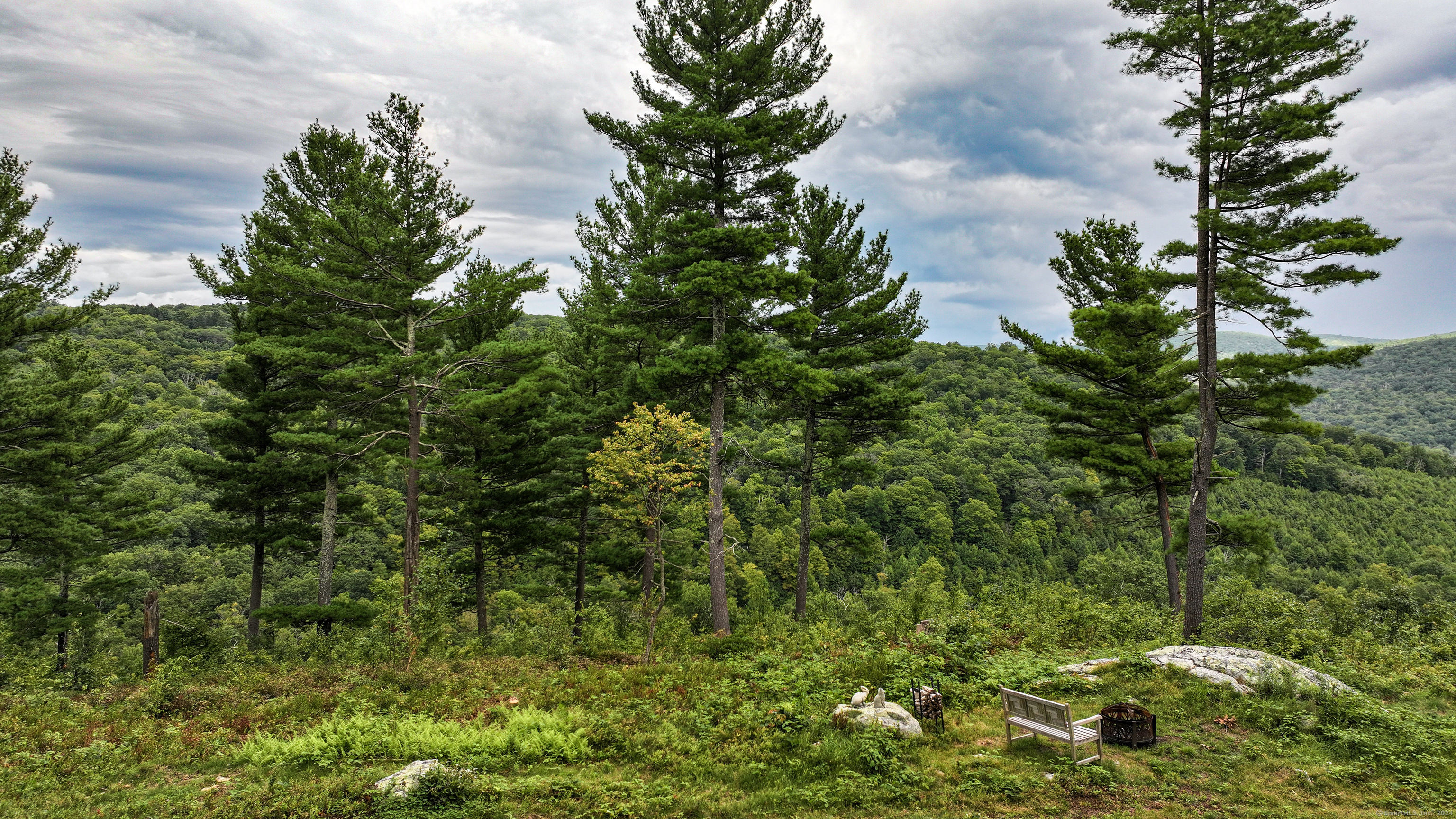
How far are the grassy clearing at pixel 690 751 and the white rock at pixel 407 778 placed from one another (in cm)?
23

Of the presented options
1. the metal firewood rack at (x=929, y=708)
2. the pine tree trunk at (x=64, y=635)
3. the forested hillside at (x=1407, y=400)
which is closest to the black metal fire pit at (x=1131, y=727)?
the metal firewood rack at (x=929, y=708)

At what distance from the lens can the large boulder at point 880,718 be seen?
769 centimetres

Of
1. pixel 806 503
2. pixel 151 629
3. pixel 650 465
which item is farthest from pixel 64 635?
pixel 806 503

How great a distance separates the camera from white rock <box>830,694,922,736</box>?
25.2 ft

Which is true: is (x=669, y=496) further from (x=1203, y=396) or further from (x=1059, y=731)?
(x=1203, y=396)

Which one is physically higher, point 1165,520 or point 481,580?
point 1165,520

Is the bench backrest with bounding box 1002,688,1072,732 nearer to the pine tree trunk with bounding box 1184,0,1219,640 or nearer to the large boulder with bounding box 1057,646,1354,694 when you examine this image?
the large boulder with bounding box 1057,646,1354,694

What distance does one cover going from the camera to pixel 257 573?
59.7 feet

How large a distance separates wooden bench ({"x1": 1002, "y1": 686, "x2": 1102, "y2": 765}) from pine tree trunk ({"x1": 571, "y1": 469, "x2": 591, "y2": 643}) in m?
13.2

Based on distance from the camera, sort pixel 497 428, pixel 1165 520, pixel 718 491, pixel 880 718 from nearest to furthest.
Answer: pixel 880 718
pixel 718 491
pixel 1165 520
pixel 497 428

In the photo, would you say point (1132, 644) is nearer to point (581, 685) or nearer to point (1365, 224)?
point (1365, 224)

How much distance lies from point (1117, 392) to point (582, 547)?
54.9 feet

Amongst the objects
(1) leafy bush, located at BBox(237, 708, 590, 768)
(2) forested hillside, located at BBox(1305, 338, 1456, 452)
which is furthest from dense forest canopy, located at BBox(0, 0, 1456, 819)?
(2) forested hillside, located at BBox(1305, 338, 1456, 452)

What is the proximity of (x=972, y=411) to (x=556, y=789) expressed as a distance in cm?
8712
